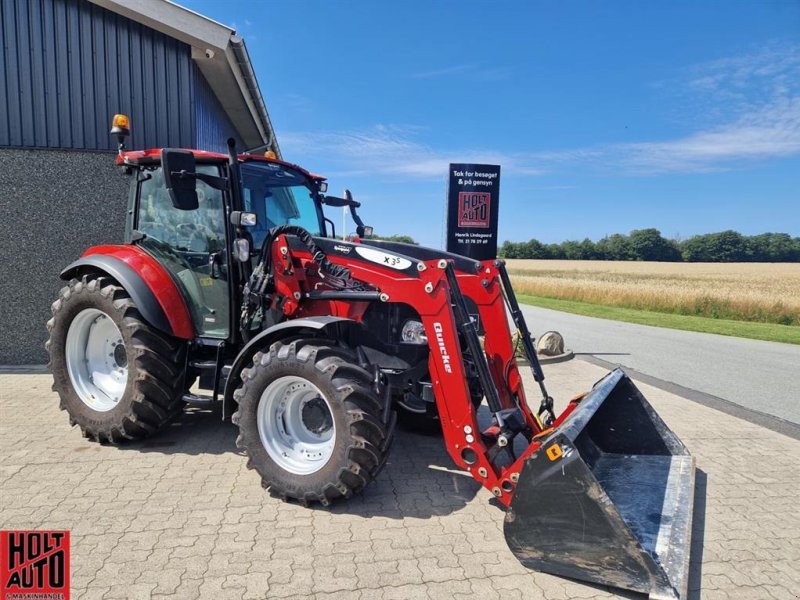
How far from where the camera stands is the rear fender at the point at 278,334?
3.52 metres

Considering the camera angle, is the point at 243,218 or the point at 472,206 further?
the point at 472,206

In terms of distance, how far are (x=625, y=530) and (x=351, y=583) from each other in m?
1.37

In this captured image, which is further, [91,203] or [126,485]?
[91,203]

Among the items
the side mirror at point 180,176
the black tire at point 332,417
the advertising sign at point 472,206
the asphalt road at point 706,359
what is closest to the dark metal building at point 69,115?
the side mirror at point 180,176

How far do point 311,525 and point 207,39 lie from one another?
257 inches

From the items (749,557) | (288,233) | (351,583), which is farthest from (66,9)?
(749,557)

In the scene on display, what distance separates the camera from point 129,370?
4.25 meters

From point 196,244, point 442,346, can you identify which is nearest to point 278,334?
point 442,346

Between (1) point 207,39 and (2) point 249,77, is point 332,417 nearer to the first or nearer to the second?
(1) point 207,39

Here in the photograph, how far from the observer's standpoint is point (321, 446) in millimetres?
3598

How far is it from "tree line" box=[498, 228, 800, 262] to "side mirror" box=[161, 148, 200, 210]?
7207 centimetres

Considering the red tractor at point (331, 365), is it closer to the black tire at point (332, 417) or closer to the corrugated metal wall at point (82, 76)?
the black tire at point (332, 417)

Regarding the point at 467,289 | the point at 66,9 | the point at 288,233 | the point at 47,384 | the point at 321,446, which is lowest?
the point at 47,384

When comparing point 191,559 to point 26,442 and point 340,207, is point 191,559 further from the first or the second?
point 340,207
